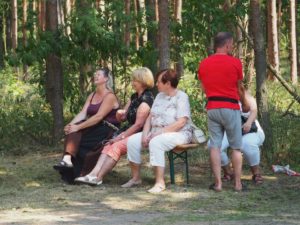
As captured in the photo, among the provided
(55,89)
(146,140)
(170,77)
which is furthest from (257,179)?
(55,89)

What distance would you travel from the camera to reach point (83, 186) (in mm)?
8672

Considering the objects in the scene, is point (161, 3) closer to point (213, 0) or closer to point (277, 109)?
point (213, 0)

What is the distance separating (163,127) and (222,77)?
1.08 meters

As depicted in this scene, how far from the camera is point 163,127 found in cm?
863

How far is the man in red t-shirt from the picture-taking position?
8078mm

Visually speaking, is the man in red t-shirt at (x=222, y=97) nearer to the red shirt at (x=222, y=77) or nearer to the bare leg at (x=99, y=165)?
the red shirt at (x=222, y=77)

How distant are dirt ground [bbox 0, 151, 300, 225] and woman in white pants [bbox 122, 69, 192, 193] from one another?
16.3 inches

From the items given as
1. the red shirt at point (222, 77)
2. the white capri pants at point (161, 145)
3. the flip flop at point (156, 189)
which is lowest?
the flip flop at point (156, 189)

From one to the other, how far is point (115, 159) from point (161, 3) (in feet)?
9.08

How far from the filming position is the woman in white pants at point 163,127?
839 centimetres

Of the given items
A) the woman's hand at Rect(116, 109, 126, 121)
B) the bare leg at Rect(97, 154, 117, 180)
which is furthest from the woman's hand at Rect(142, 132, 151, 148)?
the woman's hand at Rect(116, 109, 126, 121)

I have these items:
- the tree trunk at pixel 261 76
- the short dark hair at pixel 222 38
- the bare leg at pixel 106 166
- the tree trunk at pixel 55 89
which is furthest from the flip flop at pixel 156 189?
the tree trunk at pixel 55 89

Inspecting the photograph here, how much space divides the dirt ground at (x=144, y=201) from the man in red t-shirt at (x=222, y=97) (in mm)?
489

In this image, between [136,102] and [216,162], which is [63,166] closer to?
[136,102]
